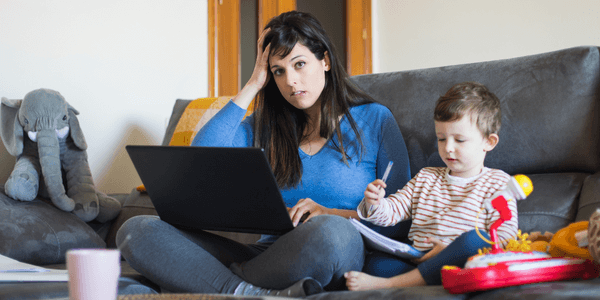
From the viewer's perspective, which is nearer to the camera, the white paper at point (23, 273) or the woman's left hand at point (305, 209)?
the white paper at point (23, 273)

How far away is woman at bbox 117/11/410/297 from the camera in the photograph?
40.4 inches

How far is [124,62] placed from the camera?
2.45m

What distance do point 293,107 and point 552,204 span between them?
2.50ft

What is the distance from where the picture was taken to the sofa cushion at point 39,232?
1.47 meters

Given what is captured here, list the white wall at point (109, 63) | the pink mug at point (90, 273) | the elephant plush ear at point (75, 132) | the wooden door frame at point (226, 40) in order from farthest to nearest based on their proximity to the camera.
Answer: the wooden door frame at point (226, 40) < the white wall at point (109, 63) < the elephant plush ear at point (75, 132) < the pink mug at point (90, 273)

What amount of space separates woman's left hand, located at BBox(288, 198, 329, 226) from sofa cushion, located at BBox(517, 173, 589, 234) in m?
0.49

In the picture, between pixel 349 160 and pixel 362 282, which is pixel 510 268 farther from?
pixel 349 160

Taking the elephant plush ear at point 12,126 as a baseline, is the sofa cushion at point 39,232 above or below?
below

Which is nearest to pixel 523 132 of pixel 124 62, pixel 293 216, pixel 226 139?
pixel 293 216

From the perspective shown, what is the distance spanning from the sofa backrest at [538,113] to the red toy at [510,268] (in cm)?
45

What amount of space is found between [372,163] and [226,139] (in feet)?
1.38

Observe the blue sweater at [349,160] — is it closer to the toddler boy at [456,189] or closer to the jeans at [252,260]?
the toddler boy at [456,189]

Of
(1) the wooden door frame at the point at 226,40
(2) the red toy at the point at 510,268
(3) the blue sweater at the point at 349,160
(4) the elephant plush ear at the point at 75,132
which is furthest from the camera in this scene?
(1) the wooden door frame at the point at 226,40

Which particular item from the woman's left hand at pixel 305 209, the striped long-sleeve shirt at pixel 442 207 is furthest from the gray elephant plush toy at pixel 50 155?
the striped long-sleeve shirt at pixel 442 207
